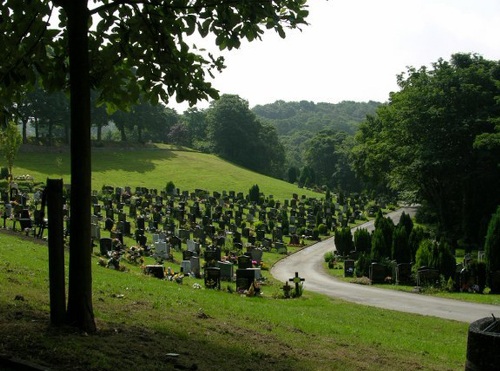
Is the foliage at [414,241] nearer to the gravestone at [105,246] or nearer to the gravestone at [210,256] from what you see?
the gravestone at [210,256]

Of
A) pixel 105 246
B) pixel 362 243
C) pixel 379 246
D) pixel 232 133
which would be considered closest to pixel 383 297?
pixel 379 246

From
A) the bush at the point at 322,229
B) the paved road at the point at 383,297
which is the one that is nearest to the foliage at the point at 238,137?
the bush at the point at 322,229

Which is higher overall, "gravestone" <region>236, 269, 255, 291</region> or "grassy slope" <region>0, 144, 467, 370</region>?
"grassy slope" <region>0, 144, 467, 370</region>

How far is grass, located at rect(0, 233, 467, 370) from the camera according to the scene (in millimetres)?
6473

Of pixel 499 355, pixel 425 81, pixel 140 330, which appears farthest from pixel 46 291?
pixel 425 81

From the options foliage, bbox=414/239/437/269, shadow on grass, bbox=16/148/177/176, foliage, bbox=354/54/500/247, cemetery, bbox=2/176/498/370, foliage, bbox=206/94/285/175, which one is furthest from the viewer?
foliage, bbox=206/94/285/175

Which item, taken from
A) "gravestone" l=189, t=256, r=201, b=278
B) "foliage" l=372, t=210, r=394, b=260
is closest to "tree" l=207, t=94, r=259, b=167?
"foliage" l=372, t=210, r=394, b=260

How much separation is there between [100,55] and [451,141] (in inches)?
1425

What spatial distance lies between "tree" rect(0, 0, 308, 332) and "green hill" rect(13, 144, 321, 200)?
4740 cm

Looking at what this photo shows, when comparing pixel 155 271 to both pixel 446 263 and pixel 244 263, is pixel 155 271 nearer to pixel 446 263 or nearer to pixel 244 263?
pixel 244 263

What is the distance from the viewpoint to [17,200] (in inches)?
1342

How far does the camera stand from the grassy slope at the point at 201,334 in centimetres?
652

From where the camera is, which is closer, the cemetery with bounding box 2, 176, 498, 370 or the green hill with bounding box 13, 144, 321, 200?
the cemetery with bounding box 2, 176, 498, 370

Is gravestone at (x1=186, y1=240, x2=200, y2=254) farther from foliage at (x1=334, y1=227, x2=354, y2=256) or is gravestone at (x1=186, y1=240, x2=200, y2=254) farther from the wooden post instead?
the wooden post
